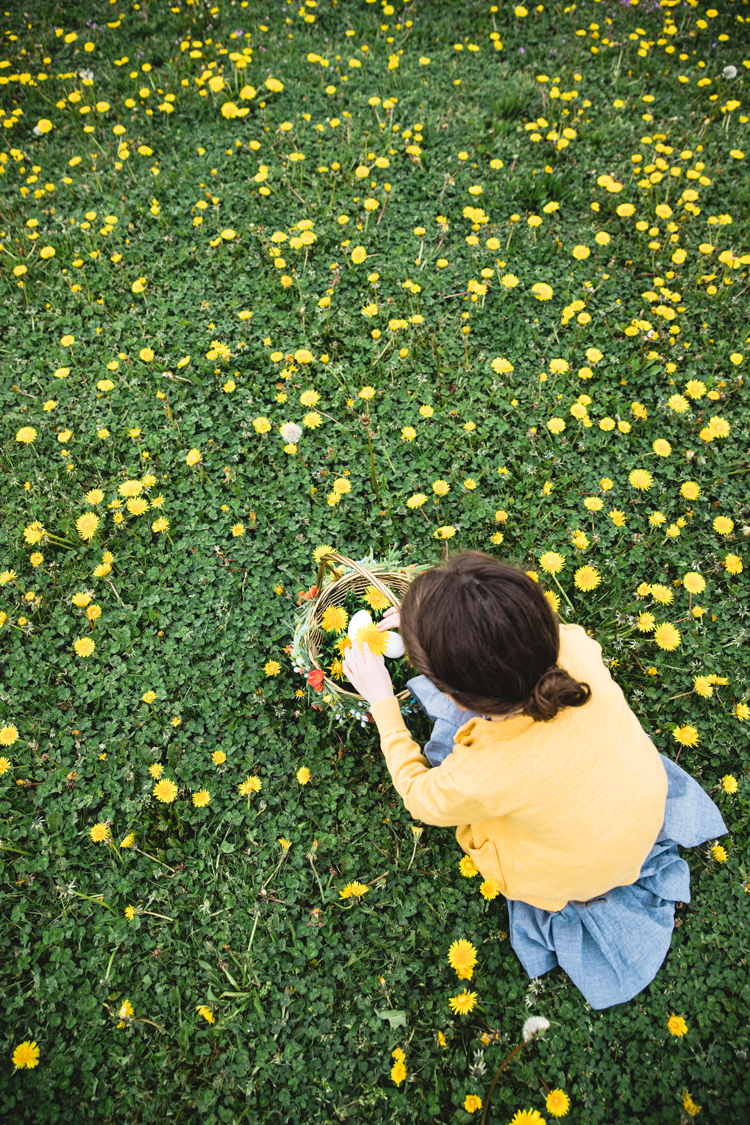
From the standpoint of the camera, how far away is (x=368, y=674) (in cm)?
197

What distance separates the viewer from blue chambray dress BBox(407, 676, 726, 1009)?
70.4 inches

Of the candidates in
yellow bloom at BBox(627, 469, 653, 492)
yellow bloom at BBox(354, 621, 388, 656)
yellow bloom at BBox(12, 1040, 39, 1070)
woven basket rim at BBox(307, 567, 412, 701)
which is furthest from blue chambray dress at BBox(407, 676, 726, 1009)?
yellow bloom at BBox(12, 1040, 39, 1070)

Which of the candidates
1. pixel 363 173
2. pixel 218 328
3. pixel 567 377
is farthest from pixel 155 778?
pixel 363 173

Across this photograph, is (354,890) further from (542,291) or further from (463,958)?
(542,291)

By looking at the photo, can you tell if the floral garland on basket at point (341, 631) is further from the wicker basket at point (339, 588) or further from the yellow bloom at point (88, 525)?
the yellow bloom at point (88, 525)

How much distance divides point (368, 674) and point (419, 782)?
43 centimetres

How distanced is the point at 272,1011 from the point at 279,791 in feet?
2.27

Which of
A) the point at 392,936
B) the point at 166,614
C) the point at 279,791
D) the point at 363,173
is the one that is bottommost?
the point at 392,936

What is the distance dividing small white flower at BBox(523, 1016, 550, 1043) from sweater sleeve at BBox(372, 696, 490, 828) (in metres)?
0.75

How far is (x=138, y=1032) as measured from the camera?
74.9 inches

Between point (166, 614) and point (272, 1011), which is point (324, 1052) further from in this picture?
point (166, 614)

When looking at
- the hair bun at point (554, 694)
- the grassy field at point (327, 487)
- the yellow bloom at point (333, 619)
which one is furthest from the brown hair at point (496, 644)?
the grassy field at point (327, 487)

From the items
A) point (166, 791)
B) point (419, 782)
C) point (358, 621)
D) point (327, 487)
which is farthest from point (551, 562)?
point (166, 791)

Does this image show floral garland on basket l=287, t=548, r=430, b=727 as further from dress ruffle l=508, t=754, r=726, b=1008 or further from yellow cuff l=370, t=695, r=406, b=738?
dress ruffle l=508, t=754, r=726, b=1008
